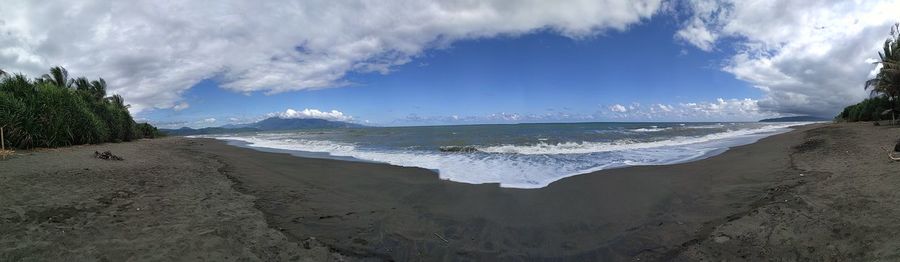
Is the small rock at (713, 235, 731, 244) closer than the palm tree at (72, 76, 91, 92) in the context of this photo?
Yes

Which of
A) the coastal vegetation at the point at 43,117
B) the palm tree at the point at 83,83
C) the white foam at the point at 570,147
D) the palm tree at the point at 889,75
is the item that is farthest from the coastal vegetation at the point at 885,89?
the palm tree at the point at 83,83

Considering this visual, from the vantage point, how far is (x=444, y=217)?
689 centimetres

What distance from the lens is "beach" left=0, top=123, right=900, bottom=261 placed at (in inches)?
188

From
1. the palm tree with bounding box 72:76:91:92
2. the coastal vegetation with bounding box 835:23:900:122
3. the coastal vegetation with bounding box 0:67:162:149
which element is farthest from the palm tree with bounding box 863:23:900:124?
the palm tree with bounding box 72:76:91:92

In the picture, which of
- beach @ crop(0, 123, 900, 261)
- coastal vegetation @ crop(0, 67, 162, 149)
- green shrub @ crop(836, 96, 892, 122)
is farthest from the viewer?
green shrub @ crop(836, 96, 892, 122)

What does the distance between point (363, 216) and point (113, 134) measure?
27.4 metres

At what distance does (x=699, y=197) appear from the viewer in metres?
7.87

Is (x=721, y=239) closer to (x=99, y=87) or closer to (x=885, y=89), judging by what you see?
(x=885, y=89)

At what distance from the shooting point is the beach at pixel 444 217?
188 inches

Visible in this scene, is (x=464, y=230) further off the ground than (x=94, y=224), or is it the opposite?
(x=94, y=224)

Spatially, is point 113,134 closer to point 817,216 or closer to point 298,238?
point 298,238

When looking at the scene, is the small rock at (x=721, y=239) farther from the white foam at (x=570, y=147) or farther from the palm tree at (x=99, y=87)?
the palm tree at (x=99, y=87)

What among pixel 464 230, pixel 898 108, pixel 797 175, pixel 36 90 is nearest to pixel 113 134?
pixel 36 90

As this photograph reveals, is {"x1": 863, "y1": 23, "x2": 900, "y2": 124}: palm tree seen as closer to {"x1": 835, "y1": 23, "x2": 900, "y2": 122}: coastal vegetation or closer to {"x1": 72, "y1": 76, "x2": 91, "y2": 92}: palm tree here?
{"x1": 835, "y1": 23, "x2": 900, "y2": 122}: coastal vegetation
